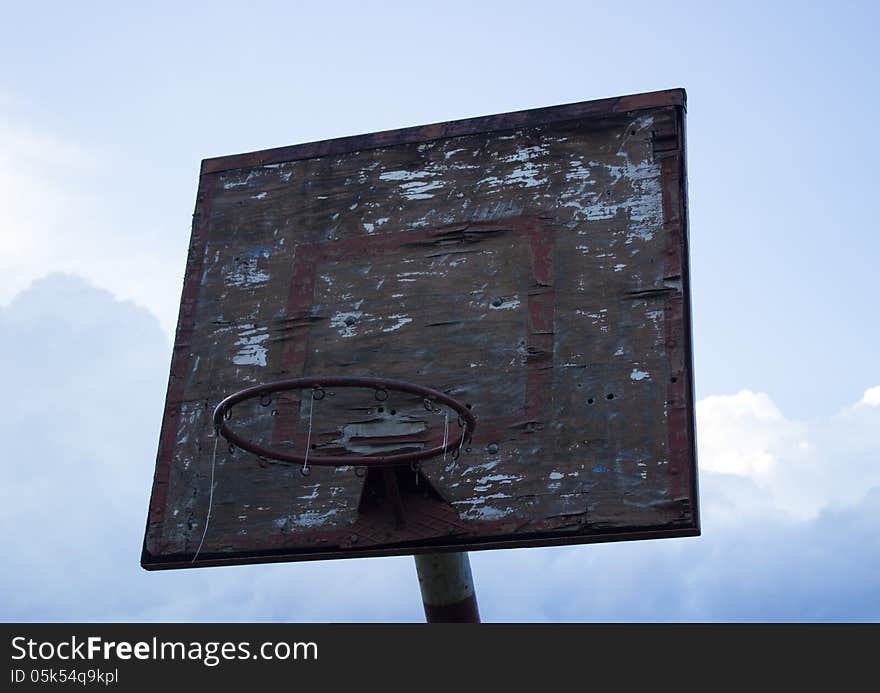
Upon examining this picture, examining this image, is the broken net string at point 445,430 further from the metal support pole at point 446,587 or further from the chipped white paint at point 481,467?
the metal support pole at point 446,587

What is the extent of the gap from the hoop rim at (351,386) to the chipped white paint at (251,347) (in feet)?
1.44

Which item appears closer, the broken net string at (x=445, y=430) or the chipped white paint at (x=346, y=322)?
the broken net string at (x=445, y=430)

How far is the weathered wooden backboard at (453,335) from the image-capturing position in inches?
207

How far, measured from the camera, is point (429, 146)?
6148mm

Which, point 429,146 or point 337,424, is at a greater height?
point 429,146

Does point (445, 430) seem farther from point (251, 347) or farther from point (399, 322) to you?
point (251, 347)

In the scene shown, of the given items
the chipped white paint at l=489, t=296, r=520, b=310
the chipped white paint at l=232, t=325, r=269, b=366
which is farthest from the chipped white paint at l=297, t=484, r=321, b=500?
the chipped white paint at l=489, t=296, r=520, b=310

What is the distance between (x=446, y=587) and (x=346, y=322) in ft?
4.26

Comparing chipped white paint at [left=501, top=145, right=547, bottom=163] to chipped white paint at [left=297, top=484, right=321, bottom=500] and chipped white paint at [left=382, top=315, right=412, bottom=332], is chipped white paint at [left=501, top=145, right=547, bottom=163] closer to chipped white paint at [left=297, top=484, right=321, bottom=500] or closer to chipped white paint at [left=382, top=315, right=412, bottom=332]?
chipped white paint at [left=382, top=315, right=412, bottom=332]

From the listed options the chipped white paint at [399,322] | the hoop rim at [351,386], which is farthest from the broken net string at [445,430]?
the chipped white paint at [399,322]

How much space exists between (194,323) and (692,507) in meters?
2.40
